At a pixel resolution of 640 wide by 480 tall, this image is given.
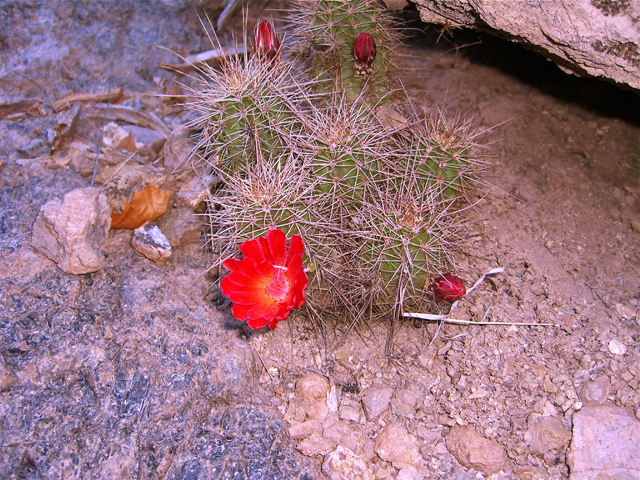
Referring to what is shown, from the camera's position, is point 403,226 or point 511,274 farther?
point 511,274

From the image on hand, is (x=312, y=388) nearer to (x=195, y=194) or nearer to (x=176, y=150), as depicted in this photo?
(x=195, y=194)

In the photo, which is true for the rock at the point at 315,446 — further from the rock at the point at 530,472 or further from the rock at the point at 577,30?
the rock at the point at 577,30

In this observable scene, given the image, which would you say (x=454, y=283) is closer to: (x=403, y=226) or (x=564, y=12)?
(x=403, y=226)

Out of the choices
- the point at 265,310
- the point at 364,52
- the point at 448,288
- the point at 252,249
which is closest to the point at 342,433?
the point at 265,310

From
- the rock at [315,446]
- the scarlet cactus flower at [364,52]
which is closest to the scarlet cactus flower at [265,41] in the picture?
the scarlet cactus flower at [364,52]

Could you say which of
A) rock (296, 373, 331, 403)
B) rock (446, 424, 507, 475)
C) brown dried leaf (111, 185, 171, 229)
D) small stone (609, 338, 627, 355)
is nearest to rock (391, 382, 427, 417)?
rock (446, 424, 507, 475)

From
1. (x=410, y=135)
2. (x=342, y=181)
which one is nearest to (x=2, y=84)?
(x=342, y=181)

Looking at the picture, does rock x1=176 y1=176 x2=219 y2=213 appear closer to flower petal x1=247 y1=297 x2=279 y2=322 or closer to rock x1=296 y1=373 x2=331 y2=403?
flower petal x1=247 y1=297 x2=279 y2=322

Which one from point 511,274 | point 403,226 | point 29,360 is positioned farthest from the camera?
point 511,274
